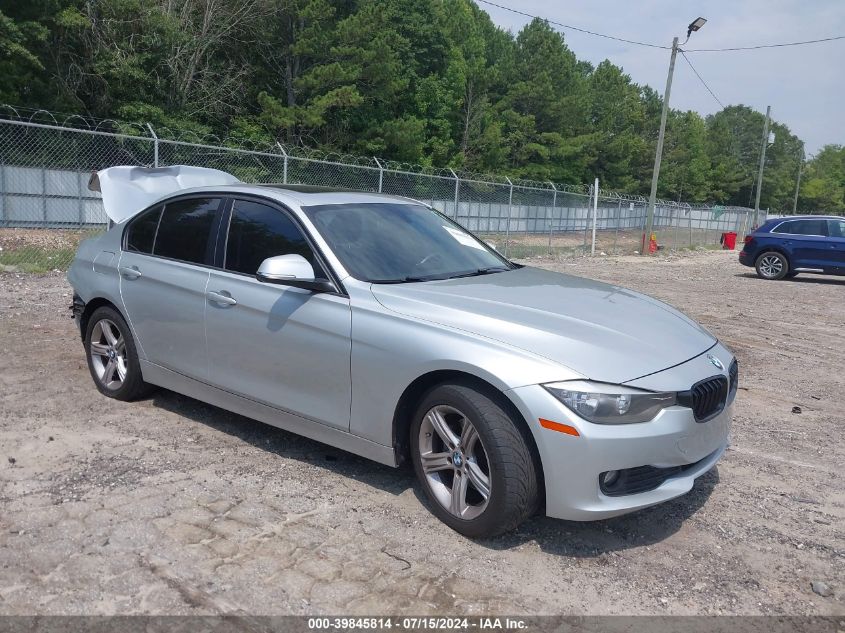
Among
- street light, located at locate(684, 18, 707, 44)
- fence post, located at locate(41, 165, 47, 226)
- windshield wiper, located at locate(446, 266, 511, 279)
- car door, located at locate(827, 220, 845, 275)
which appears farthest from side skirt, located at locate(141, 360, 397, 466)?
street light, located at locate(684, 18, 707, 44)

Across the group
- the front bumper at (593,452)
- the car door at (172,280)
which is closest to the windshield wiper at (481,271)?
the front bumper at (593,452)

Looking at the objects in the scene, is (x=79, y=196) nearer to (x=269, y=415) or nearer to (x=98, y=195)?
(x=98, y=195)

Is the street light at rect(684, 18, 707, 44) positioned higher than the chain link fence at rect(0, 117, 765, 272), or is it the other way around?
the street light at rect(684, 18, 707, 44)

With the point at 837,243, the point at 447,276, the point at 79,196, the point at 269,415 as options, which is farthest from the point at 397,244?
the point at 837,243

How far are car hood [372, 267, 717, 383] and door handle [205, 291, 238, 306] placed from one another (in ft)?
3.17

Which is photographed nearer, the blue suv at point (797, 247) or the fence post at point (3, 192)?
the fence post at point (3, 192)

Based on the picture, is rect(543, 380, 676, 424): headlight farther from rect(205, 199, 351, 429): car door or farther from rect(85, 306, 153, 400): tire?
rect(85, 306, 153, 400): tire

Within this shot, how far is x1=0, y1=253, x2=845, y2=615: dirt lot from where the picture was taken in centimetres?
309

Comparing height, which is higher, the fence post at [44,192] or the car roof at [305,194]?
the car roof at [305,194]

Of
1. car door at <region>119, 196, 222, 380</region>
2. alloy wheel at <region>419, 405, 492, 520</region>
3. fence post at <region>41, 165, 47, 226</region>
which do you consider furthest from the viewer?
fence post at <region>41, 165, 47, 226</region>

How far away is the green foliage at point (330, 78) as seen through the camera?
2386 centimetres

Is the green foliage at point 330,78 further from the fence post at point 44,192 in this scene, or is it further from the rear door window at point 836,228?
the rear door window at point 836,228

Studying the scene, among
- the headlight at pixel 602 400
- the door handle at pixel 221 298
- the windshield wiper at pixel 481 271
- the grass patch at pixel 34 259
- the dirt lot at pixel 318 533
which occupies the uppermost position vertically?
the windshield wiper at pixel 481 271

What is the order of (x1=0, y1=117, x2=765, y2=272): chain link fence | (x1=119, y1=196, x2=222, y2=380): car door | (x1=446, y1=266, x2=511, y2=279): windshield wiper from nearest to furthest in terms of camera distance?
(x1=446, y1=266, x2=511, y2=279): windshield wiper → (x1=119, y1=196, x2=222, y2=380): car door → (x1=0, y1=117, x2=765, y2=272): chain link fence
